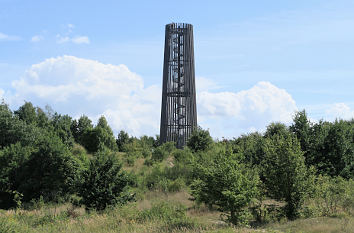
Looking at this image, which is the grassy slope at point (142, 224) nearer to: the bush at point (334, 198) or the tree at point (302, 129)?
the bush at point (334, 198)

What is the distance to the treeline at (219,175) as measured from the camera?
1391cm

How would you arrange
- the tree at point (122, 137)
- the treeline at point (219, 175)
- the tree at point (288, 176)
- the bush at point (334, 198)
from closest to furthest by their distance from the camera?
the treeline at point (219, 175) → the tree at point (288, 176) → the bush at point (334, 198) → the tree at point (122, 137)

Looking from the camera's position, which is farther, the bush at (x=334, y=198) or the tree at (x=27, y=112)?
the tree at (x=27, y=112)

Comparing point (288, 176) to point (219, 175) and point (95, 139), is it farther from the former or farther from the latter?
point (95, 139)

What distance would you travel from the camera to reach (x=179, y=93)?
1722 inches

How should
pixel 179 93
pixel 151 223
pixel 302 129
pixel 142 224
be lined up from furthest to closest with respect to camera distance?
pixel 179 93 → pixel 302 129 → pixel 142 224 → pixel 151 223

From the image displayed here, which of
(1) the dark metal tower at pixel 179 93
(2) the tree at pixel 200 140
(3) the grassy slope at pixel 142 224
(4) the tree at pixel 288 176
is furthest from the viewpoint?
(1) the dark metal tower at pixel 179 93

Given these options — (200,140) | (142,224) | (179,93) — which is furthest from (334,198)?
(179,93)

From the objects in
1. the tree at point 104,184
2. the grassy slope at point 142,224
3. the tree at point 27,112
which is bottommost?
the grassy slope at point 142,224

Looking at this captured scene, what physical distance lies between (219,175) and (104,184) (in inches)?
242

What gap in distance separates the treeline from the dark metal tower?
8.11 meters

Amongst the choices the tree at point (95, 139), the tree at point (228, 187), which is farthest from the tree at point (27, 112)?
the tree at point (228, 187)

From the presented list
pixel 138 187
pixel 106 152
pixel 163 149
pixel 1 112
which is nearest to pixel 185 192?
pixel 138 187

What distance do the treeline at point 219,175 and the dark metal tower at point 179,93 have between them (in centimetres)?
811
